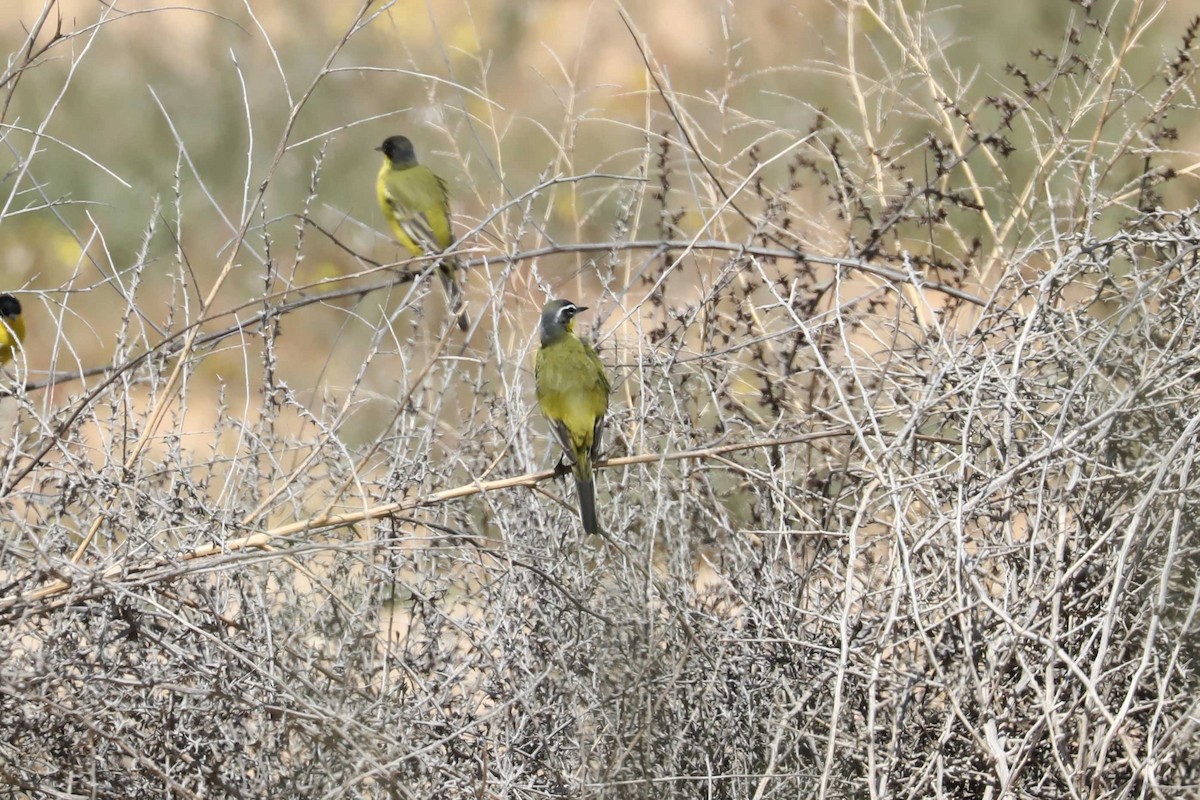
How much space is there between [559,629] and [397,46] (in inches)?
367

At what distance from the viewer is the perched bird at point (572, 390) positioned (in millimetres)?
3803

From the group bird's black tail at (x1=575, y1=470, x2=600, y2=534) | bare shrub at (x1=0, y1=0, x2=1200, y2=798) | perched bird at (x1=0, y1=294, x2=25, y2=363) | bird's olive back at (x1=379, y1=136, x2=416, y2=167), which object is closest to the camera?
bare shrub at (x1=0, y1=0, x2=1200, y2=798)

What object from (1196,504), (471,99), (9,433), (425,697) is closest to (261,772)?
(425,697)

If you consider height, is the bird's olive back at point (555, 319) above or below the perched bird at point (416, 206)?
below

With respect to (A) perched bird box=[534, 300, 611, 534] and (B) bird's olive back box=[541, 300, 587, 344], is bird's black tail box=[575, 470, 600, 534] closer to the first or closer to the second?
(A) perched bird box=[534, 300, 611, 534]

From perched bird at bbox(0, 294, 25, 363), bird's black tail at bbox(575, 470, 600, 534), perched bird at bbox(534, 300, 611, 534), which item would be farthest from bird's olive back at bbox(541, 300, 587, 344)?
perched bird at bbox(0, 294, 25, 363)

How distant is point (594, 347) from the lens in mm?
3789

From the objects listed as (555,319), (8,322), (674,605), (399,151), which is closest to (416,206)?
(399,151)

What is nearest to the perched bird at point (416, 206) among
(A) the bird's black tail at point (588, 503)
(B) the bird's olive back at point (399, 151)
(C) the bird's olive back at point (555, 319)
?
(B) the bird's olive back at point (399, 151)

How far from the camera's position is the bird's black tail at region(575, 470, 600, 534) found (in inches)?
128

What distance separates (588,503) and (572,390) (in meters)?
0.72

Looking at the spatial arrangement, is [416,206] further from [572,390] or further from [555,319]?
[572,390]

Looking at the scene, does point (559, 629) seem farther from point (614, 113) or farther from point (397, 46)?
point (397, 46)

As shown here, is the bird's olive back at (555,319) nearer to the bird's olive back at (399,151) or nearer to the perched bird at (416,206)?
the perched bird at (416,206)
